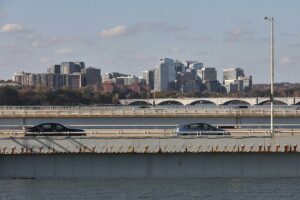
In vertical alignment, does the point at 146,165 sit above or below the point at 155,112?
below

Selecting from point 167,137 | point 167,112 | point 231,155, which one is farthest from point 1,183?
point 167,112

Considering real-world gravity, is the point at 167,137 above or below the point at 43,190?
above

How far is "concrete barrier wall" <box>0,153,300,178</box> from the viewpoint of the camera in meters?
41.7

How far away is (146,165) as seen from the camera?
137 feet

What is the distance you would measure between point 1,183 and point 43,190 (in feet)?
8.61

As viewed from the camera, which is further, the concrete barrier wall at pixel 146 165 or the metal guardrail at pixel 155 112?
the metal guardrail at pixel 155 112

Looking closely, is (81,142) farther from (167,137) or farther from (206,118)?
(206,118)

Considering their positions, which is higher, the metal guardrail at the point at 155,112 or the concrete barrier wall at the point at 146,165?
the metal guardrail at the point at 155,112

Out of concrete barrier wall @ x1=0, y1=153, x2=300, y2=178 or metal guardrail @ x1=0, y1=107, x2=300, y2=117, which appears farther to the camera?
metal guardrail @ x1=0, y1=107, x2=300, y2=117

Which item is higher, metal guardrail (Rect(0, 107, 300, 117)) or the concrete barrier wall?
metal guardrail (Rect(0, 107, 300, 117))

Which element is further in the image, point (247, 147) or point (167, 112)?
point (167, 112)

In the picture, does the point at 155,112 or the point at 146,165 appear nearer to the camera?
the point at 146,165

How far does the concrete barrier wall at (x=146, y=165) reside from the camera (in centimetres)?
4172

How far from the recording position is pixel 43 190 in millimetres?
42312
